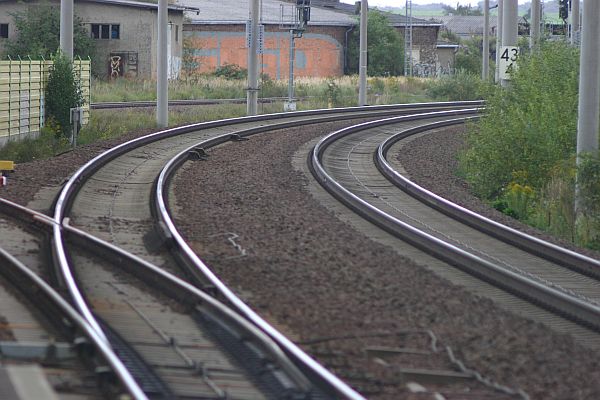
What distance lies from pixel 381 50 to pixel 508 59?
2090 inches

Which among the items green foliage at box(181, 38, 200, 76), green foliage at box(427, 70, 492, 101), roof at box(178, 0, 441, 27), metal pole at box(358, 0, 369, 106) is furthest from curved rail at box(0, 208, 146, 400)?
roof at box(178, 0, 441, 27)

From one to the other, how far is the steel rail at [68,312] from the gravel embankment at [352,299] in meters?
1.68

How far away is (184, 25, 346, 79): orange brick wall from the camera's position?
72.1m

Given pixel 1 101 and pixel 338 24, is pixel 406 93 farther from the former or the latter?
pixel 1 101

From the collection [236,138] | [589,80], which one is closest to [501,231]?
[589,80]

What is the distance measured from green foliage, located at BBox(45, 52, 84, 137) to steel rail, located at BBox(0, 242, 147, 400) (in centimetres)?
1689

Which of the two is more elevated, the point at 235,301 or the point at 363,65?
the point at 363,65

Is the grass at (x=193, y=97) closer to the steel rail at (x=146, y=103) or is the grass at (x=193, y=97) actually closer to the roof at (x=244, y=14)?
the steel rail at (x=146, y=103)

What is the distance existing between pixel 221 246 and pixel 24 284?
10.6ft

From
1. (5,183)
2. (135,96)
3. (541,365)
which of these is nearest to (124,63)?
(135,96)

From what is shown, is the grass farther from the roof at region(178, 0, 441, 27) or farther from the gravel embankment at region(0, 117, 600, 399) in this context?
the roof at region(178, 0, 441, 27)

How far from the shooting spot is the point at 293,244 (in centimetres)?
1317

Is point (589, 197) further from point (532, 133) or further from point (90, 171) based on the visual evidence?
point (90, 171)

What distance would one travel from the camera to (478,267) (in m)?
12.0
